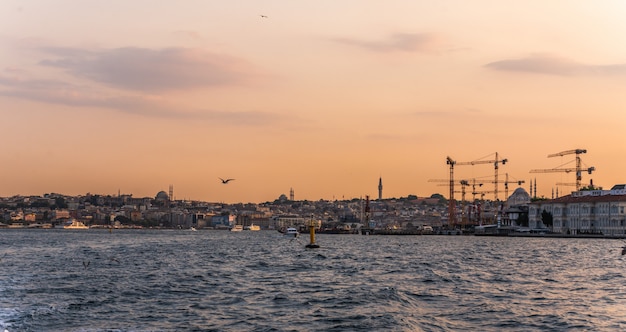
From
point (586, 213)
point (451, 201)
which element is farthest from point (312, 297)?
point (451, 201)

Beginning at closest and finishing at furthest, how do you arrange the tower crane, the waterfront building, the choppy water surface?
1. the choppy water surface
2. the waterfront building
3. the tower crane

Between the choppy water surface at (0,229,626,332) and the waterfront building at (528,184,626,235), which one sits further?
the waterfront building at (528,184,626,235)

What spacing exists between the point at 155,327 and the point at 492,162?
17937 cm

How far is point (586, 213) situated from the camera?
139 m

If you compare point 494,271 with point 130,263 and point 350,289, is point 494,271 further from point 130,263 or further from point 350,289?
point 130,263

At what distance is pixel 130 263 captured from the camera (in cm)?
5441

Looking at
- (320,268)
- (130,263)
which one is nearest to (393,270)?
(320,268)

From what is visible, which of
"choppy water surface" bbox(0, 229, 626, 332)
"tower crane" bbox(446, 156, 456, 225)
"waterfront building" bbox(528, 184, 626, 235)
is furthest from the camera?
"tower crane" bbox(446, 156, 456, 225)

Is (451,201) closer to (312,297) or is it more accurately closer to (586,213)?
(586,213)

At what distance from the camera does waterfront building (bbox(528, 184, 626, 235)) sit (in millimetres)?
132125

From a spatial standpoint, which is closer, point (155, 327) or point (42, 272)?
point (155, 327)

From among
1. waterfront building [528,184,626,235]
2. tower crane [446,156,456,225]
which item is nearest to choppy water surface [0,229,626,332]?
waterfront building [528,184,626,235]

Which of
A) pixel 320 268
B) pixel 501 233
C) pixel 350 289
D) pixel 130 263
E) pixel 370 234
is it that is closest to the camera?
pixel 350 289

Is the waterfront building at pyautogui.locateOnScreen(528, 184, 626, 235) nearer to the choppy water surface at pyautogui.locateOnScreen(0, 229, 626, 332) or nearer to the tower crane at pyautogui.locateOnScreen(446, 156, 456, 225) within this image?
the tower crane at pyautogui.locateOnScreen(446, 156, 456, 225)
